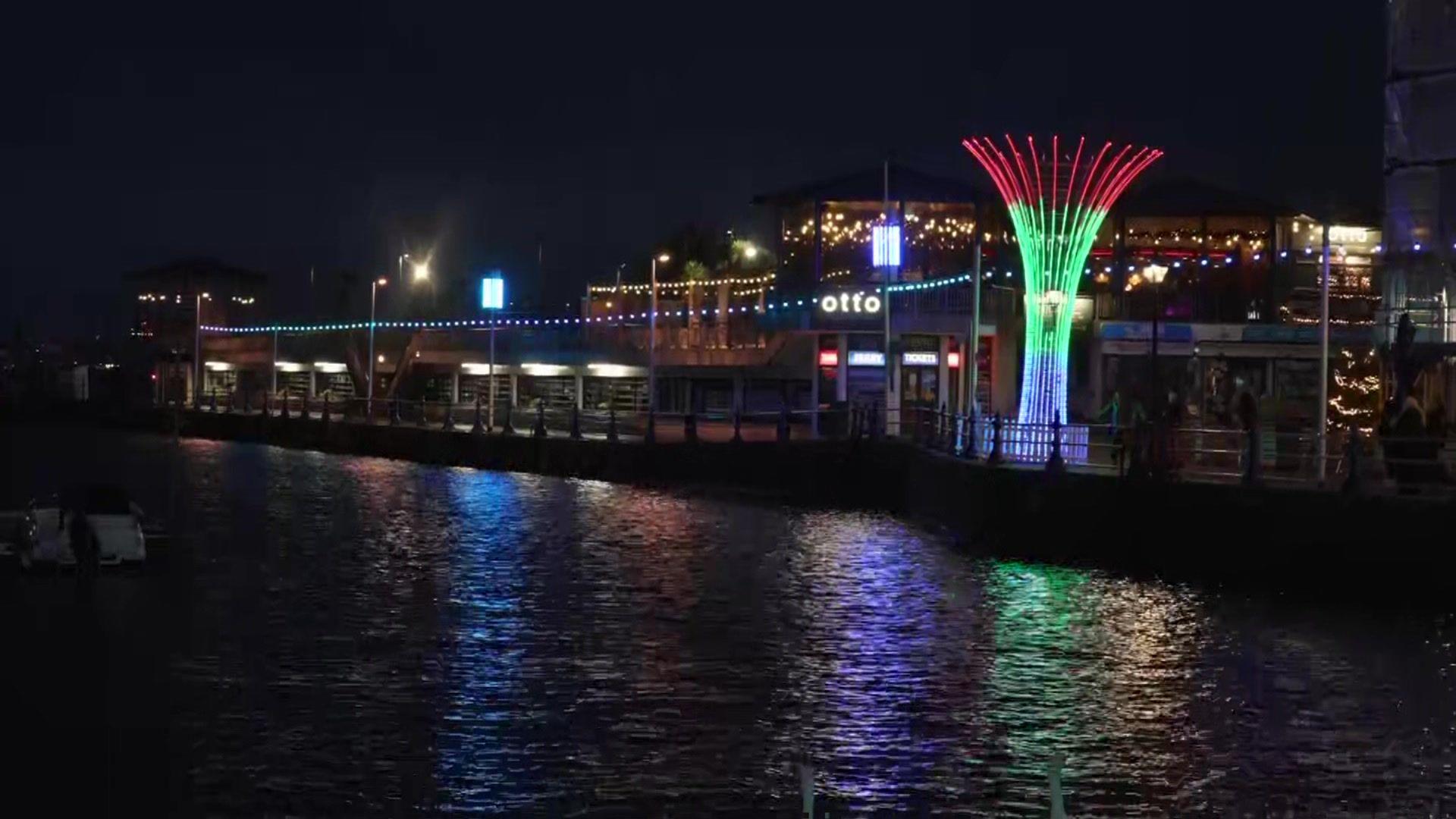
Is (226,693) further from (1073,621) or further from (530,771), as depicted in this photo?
(1073,621)

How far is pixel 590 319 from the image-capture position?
75812mm

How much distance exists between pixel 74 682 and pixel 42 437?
7968 cm

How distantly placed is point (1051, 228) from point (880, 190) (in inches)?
1016

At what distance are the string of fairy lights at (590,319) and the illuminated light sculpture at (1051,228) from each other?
9.81 meters

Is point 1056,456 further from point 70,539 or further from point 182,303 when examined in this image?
point 182,303

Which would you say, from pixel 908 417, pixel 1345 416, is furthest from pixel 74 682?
pixel 908 417

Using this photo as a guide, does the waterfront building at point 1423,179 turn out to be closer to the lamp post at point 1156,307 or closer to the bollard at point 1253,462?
the lamp post at point 1156,307

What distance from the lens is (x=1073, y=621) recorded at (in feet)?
81.8

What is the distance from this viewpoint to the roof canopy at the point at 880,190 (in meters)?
65.9

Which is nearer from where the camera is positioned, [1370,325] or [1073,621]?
[1073,621]

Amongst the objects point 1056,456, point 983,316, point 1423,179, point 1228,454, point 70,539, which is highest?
point 1423,179

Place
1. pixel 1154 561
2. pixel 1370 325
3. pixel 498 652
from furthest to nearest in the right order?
pixel 1370 325, pixel 1154 561, pixel 498 652

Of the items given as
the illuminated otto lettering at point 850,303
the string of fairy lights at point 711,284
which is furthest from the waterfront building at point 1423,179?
the string of fairy lights at point 711,284

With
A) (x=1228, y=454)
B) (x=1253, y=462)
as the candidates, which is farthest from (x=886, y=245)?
(x=1253, y=462)
